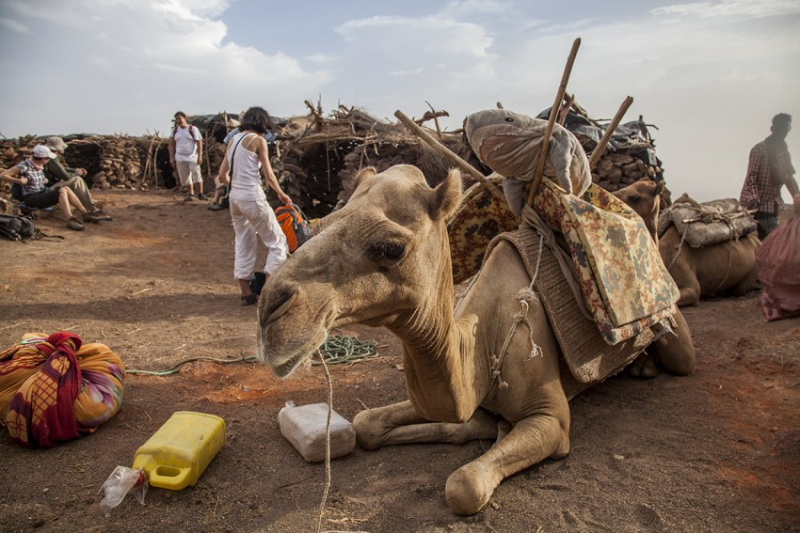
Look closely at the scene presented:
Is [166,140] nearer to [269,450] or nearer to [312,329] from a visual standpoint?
[269,450]

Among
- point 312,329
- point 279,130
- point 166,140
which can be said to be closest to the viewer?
point 312,329

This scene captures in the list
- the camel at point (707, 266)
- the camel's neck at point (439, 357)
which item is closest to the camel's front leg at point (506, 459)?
the camel's neck at point (439, 357)

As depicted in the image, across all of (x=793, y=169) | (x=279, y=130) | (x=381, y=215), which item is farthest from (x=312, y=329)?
(x=279, y=130)

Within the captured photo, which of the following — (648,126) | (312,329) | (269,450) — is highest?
(648,126)

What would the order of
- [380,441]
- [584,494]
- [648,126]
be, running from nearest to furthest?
[584,494] < [380,441] < [648,126]

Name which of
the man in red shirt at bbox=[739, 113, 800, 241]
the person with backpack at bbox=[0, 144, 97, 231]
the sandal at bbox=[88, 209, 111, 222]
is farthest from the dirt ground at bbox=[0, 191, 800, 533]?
the sandal at bbox=[88, 209, 111, 222]

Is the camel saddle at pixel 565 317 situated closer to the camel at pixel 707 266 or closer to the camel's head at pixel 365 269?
the camel's head at pixel 365 269

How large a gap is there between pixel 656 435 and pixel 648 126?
916cm

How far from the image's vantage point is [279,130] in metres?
16.7

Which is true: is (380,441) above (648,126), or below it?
below

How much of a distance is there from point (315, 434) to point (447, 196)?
1609 millimetres

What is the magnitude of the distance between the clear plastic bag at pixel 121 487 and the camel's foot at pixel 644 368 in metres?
3.50

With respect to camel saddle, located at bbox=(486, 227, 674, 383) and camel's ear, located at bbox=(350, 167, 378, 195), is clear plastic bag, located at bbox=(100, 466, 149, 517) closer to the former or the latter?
camel's ear, located at bbox=(350, 167, 378, 195)

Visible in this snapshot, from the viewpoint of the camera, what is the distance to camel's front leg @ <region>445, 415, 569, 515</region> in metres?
2.56
